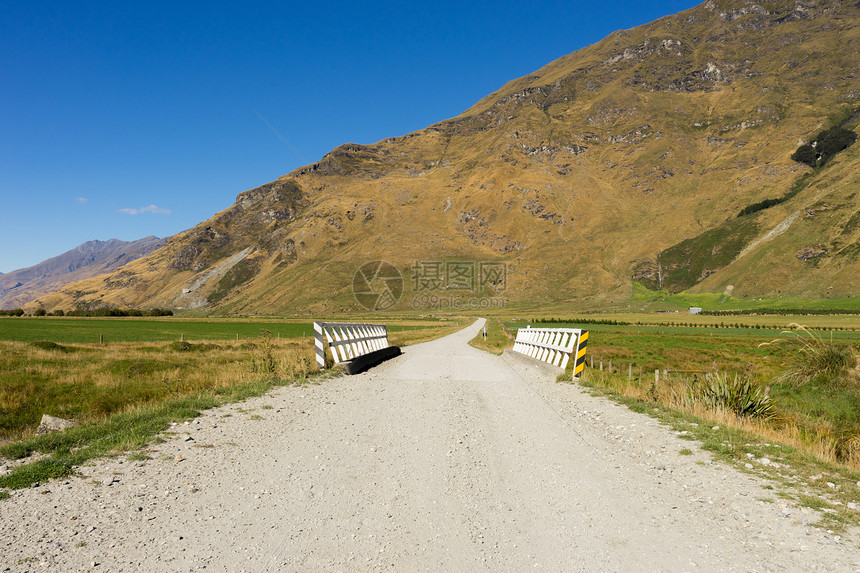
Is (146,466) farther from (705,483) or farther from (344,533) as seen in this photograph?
(705,483)

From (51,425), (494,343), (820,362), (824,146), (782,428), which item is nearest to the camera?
(51,425)

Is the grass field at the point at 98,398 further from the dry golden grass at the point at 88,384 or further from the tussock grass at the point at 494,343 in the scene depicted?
the tussock grass at the point at 494,343

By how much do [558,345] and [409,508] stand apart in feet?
45.2

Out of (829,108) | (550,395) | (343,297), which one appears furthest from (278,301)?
(829,108)

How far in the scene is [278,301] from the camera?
190m

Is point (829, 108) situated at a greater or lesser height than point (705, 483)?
greater

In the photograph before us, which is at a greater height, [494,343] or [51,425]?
[51,425]

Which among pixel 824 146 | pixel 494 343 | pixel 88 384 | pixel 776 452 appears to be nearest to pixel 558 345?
pixel 776 452

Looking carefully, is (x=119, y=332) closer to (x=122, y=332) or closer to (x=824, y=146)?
(x=122, y=332)

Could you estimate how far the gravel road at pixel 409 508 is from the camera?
356 centimetres

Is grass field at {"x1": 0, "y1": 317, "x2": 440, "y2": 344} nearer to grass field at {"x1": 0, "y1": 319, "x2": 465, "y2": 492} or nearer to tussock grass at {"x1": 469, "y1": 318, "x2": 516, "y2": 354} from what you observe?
grass field at {"x1": 0, "y1": 319, "x2": 465, "y2": 492}

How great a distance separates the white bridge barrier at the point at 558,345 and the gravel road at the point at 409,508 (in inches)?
284

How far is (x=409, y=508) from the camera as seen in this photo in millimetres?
4590

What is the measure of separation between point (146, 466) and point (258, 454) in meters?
1.35
